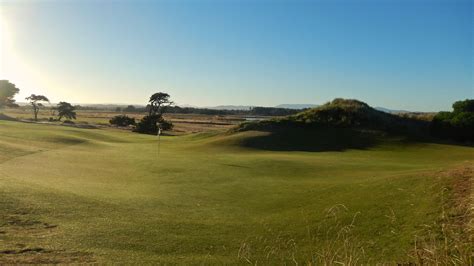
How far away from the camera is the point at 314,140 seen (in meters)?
37.9

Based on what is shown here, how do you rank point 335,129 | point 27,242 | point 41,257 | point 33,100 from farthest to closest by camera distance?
1. point 33,100
2. point 335,129
3. point 27,242
4. point 41,257

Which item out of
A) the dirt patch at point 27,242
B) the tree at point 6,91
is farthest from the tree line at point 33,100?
the dirt patch at point 27,242

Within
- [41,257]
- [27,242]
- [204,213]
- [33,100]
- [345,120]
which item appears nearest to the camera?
[41,257]

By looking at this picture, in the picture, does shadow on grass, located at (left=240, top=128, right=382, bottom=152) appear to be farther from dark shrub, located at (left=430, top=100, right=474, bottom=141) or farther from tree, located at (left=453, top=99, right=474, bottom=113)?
tree, located at (left=453, top=99, right=474, bottom=113)

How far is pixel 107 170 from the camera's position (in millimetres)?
21891

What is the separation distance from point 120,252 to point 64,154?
2129 centimetres

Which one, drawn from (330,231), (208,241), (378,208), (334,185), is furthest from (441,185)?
(208,241)

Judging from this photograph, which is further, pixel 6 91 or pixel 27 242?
pixel 6 91

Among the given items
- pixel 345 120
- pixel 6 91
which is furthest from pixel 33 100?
pixel 345 120

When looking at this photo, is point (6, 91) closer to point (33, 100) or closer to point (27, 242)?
point (33, 100)

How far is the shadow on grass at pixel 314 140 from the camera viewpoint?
117 feet

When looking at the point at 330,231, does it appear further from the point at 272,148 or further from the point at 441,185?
the point at 272,148

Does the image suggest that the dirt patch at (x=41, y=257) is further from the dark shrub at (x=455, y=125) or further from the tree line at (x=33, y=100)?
the tree line at (x=33, y=100)

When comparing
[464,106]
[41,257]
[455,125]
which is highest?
[464,106]
